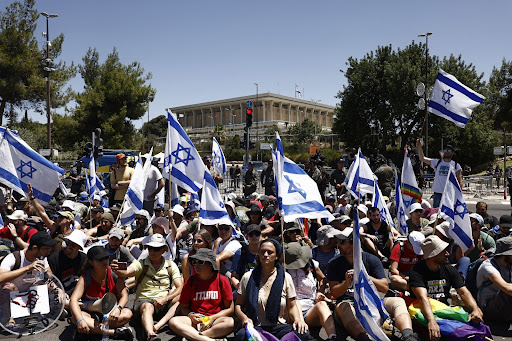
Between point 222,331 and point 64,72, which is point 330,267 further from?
point 64,72

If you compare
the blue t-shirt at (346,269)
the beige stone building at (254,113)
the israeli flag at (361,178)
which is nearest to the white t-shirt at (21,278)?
the blue t-shirt at (346,269)

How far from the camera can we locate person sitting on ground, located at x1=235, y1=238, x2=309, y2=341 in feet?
14.9

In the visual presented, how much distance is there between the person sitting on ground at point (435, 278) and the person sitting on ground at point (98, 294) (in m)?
3.21

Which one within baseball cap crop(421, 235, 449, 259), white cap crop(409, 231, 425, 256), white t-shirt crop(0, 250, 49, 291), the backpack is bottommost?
the backpack

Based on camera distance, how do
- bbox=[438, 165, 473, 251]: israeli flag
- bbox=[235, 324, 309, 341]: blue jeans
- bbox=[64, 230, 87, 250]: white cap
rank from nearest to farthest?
bbox=[235, 324, 309, 341]: blue jeans, bbox=[64, 230, 87, 250]: white cap, bbox=[438, 165, 473, 251]: israeli flag

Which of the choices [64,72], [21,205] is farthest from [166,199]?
[64,72]

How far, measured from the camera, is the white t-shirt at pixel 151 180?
31.2 feet

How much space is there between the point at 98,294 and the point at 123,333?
538 millimetres

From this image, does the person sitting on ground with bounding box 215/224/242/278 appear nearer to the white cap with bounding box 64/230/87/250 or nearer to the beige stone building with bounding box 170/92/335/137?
the white cap with bounding box 64/230/87/250

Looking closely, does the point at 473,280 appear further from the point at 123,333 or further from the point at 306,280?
the point at 123,333

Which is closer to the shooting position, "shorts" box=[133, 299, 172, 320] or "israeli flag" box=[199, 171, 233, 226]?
"shorts" box=[133, 299, 172, 320]

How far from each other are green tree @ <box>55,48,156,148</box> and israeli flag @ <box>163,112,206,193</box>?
108 feet

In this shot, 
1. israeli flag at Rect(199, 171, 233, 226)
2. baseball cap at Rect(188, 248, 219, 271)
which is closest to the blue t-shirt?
baseball cap at Rect(188, 248, 219, 271)

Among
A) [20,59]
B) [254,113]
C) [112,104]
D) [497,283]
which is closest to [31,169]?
[497,283]
